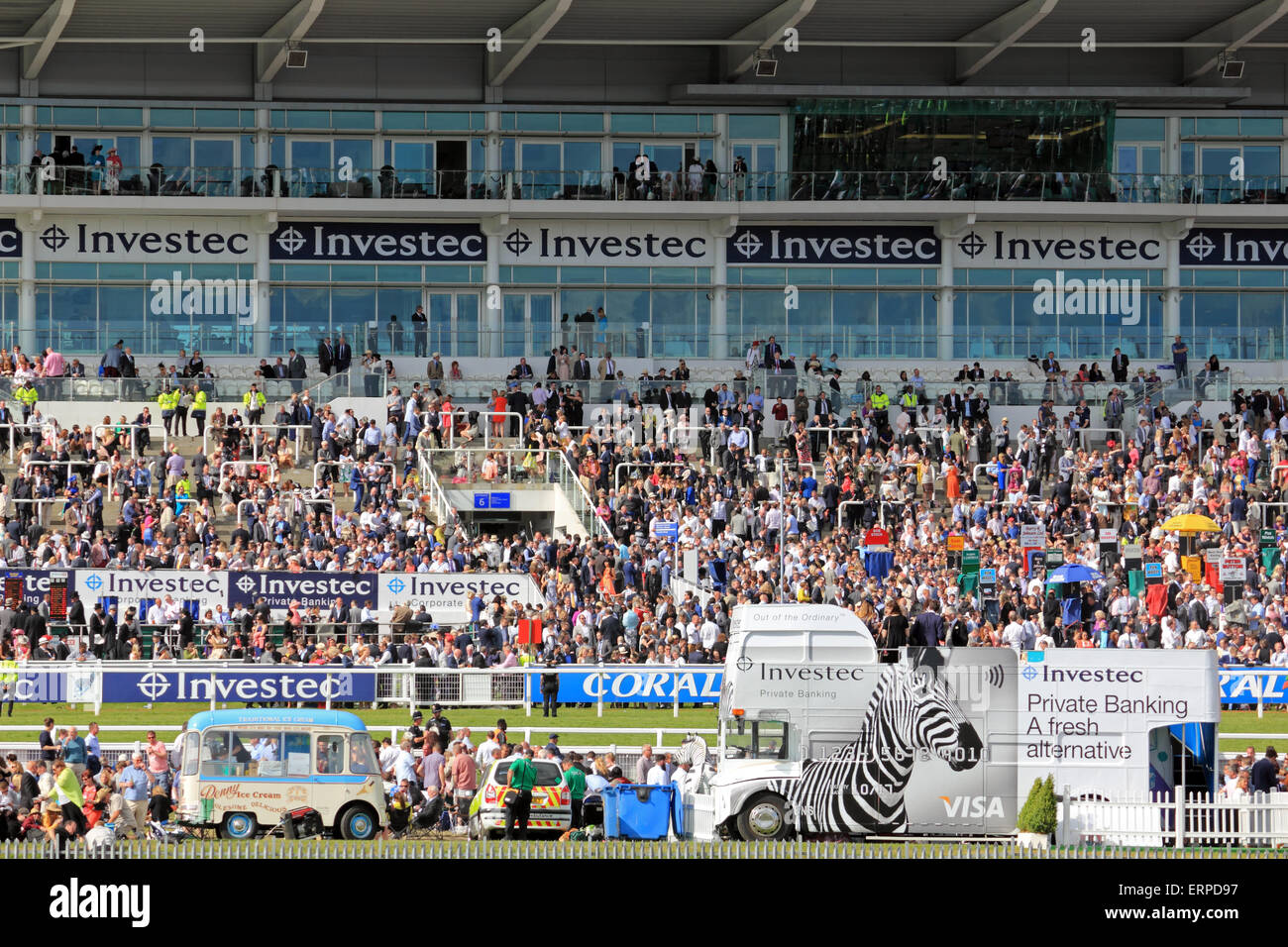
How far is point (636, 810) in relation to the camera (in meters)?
21.8

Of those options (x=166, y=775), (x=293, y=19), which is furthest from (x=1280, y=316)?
(x=166, y=775)

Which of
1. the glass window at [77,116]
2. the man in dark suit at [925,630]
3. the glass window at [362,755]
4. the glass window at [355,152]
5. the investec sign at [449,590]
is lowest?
the glass window at [362,755]

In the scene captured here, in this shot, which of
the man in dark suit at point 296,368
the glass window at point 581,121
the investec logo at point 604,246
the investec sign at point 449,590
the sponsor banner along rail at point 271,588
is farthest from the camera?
the investec logo at point 604,246

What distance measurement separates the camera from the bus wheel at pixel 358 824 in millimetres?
21891

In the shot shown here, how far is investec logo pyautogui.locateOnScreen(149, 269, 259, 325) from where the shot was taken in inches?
2098

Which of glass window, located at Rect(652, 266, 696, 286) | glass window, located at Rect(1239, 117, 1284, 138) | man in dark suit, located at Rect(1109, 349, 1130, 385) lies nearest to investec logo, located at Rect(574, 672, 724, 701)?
man in dark suit, located at Rect(1109, 349, 1130, 385)

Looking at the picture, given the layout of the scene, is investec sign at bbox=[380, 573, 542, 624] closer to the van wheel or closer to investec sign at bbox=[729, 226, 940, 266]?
the van wheel

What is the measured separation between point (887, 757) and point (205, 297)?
35193mm

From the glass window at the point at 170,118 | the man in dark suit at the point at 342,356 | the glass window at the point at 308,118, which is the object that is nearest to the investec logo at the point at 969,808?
the man in dark suit at the point at 342,356

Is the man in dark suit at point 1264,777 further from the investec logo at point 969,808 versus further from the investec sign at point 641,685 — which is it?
the investec sign at point 641,685

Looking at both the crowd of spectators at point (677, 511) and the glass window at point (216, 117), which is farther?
the glass window at point (216, 117)

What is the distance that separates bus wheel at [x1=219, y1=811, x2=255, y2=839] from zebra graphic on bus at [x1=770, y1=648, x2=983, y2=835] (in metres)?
5.36

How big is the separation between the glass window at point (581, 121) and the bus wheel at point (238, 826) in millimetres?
35522
